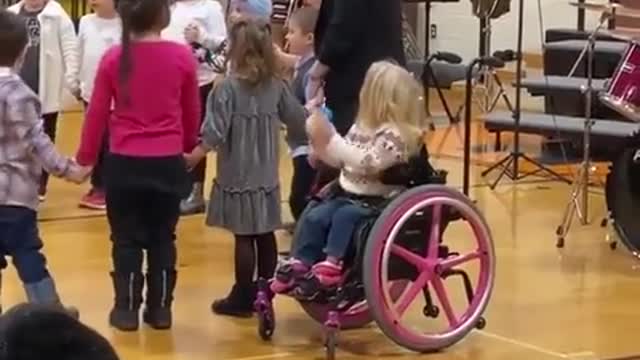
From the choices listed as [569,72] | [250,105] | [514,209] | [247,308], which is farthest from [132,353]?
[569,72]

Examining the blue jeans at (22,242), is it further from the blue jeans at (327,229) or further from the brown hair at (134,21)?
the blue jeans at (327,229)

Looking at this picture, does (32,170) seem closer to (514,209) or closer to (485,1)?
(514,209)

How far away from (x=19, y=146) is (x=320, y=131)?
3.68 ft

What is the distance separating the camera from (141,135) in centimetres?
603

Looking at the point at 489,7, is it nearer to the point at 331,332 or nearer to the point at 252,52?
the point at 252,52

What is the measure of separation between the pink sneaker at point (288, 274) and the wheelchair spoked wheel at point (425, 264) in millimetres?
306

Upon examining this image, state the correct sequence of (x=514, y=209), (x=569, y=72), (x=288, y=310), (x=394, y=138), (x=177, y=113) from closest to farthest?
(x=394, y=138) → (x=177, y=113) → (x=288, y=310) → (x=514, y=209) → (x=569, y=72)

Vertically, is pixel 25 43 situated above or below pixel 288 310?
above

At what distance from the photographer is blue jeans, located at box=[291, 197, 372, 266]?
5.64 meters

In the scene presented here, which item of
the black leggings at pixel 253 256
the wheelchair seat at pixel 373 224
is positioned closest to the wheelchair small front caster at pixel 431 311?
the wheelchair seat at pixel 373 224

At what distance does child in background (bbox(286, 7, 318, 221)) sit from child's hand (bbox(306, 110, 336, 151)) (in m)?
1.05

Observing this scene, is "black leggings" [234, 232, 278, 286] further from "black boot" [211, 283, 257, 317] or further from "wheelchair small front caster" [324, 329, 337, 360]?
"wheelchair small front caster" [324, 329, 337, 360]

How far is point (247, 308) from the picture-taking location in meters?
6.42

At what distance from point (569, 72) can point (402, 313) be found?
17.6 feet
